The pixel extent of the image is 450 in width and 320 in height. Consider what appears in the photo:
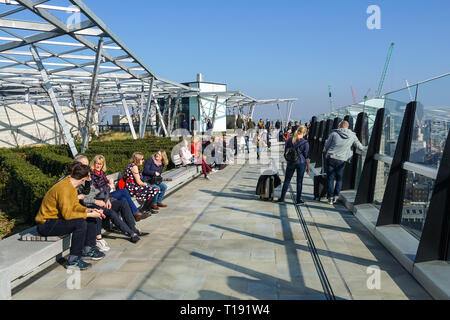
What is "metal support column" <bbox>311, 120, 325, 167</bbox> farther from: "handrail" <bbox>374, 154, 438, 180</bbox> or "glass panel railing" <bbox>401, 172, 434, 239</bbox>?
"handrail" <bbox>374, 154, 438, 180</bbox>

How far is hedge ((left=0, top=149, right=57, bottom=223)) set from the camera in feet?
21.0

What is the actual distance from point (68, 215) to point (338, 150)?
17.6 feet

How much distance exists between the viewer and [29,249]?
4246mm

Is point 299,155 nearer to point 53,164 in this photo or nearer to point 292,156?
point 292,156

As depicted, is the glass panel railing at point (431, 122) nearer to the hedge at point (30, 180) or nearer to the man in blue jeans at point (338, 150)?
the man in blue jeans at point (338, 150)

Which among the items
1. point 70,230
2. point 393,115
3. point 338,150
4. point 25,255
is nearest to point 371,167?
point 338,150

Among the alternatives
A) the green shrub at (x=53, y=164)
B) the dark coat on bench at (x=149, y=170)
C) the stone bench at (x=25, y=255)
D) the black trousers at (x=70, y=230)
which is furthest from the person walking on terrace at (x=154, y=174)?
the black trousers at (x=70, y=230)

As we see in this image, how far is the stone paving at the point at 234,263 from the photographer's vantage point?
3727mm

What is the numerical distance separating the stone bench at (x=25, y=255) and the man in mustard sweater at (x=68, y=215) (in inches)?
6.2

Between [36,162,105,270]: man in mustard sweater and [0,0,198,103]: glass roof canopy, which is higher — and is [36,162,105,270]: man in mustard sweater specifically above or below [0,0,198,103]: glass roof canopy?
below

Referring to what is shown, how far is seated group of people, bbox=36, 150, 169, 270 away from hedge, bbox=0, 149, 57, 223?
1.29 m

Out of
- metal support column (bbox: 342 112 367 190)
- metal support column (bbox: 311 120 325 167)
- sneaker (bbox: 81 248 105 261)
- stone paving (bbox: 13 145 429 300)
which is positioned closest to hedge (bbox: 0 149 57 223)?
stone paving (bbox: 13 145 429 300)

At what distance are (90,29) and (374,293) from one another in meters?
11.1

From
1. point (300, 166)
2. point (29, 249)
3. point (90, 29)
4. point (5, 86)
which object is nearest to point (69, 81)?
point (5, 86)
